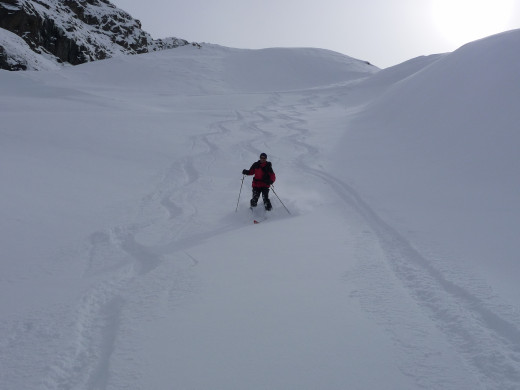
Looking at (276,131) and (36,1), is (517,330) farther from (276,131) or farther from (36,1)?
(36,1)

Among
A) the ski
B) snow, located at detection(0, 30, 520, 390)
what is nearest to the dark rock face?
snow, located at detection(0, 30, 520, 390)

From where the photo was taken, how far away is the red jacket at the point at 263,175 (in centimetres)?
851

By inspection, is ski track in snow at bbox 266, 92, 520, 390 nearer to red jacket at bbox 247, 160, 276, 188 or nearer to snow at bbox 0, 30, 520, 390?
snow at bbox 0, 30, 520, 390

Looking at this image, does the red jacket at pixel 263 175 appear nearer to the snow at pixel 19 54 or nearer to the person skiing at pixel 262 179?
the person skiing at pixel 262 179

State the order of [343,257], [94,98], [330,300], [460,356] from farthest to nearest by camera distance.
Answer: [94,98]
[343,257]
[330,300]
[460,356]

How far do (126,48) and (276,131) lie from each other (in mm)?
55669

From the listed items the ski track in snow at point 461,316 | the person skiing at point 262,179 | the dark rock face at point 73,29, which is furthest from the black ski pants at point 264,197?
the dark rock face at point 73,29

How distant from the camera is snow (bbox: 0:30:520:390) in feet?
11.3

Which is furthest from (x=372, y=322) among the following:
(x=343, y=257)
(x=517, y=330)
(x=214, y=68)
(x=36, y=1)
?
(x=36, y=1)

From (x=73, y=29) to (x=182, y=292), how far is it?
56270mm

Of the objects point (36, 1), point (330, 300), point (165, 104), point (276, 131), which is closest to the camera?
point (330, 300)

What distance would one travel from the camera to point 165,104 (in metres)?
22.7

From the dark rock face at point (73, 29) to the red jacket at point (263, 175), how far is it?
36.8 meters

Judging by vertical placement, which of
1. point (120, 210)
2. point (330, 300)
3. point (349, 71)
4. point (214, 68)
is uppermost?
point (349, 71)
